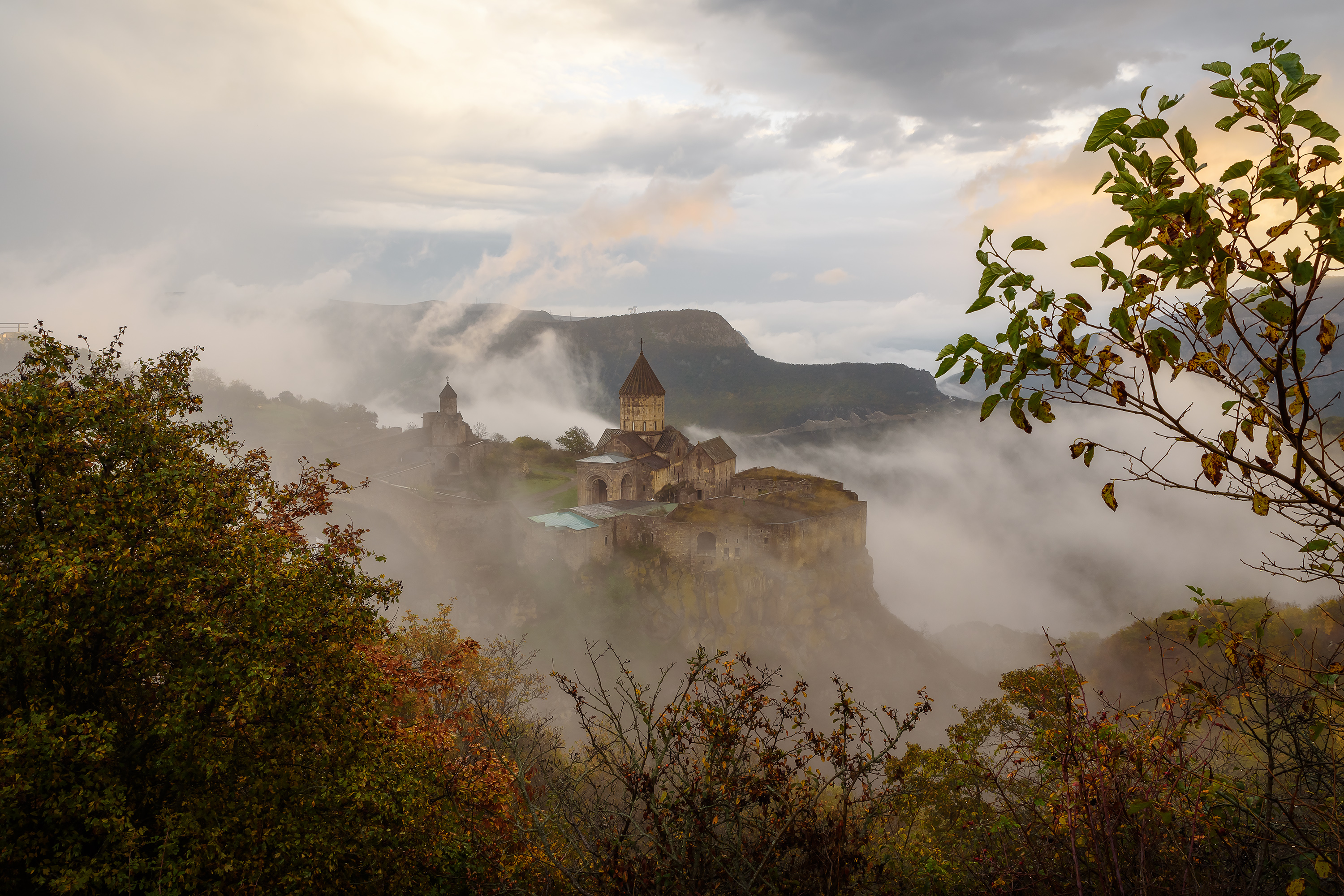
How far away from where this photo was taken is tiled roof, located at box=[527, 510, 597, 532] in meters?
39.1

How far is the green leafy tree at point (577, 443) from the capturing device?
61.3 metres

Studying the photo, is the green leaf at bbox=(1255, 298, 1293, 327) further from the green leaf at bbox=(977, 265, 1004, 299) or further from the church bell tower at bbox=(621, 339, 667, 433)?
the church bell tower at bbox=(621, 339, 667, 433)

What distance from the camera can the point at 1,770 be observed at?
21.9ft

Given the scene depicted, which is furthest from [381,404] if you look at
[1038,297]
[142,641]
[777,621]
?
[1038,297]

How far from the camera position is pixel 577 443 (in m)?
63.9

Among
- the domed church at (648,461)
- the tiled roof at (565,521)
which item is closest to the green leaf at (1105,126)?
the tiled roof at (565,521)

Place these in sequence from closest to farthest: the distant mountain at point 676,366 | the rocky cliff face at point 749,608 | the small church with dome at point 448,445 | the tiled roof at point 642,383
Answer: the rocky cliff face at point 749,608 < the tiled roof at point 642,383 < the small church with dome at point 448,445 < the distant mountain at point 676,366

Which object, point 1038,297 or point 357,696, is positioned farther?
point 357,696

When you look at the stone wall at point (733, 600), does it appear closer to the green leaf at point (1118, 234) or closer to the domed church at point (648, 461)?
the domed church at point (648, 461)

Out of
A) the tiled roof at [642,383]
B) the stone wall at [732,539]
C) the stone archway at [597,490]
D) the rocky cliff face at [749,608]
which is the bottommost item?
the rocky cliff face at [749,608]

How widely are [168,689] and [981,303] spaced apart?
1016 centimetres

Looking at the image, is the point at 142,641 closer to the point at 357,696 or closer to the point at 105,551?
the point at 105,551

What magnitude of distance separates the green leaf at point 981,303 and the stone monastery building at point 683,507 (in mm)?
34465

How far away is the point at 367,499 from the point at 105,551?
42699 mm
